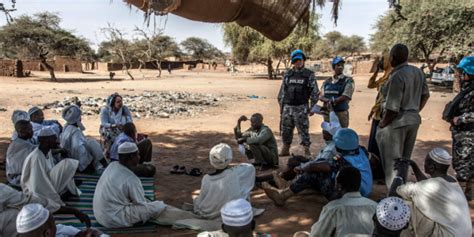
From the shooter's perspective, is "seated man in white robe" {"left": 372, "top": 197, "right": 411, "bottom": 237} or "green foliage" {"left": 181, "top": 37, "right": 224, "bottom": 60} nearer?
"seated man in white robe" {"left": 372, "top": 197, "right": 411, "bottom": 237}

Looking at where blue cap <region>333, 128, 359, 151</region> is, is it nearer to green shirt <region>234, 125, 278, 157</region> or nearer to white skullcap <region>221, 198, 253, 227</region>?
white skullcap <region>221, 198, 253, 227</region>

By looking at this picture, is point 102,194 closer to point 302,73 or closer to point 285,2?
point 285,2

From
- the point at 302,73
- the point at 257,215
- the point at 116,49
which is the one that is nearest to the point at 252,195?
the point at 257,215

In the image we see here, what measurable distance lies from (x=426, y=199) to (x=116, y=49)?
134 ft

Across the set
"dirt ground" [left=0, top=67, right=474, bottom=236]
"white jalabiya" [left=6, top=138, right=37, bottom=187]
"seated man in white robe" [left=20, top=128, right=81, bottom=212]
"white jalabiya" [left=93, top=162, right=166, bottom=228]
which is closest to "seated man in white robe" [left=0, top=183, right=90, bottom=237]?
"white jalabiya" [left=93, top=162, right=166, bottom=228]

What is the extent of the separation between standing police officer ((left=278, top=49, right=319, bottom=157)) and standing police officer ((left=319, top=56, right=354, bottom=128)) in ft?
0.72

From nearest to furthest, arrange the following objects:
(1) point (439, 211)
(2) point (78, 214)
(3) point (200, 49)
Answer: (1) point (439, 211) → (2) point (78, 214) → (3) point (200, 49)

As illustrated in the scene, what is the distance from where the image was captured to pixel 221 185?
3.89 metres

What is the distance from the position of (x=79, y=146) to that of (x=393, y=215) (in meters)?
4.63

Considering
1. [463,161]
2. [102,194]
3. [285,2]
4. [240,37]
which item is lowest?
[102,194]

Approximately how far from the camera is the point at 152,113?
1242 cm

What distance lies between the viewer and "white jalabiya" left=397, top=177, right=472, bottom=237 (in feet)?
8.27

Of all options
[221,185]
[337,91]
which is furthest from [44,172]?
[337,91]

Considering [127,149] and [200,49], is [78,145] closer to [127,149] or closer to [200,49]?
[127,149]
